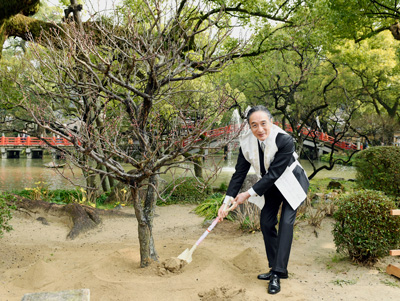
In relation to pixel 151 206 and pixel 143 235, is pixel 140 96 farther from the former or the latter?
pixel 143 235

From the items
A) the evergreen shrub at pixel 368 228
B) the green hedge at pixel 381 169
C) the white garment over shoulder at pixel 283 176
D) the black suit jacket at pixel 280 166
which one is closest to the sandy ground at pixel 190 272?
the evergreen shrub at pixel 368 228

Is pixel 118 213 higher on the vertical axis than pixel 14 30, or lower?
lower

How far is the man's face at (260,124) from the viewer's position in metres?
3.74

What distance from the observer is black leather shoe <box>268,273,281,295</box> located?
3482mm

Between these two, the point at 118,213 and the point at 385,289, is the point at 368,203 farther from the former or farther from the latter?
the point at 118,213

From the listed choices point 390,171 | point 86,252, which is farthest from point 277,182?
point 390,171

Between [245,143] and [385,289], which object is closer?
[385,289]

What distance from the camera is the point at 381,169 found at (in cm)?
707

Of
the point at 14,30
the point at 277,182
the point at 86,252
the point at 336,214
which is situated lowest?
the point at 86,252

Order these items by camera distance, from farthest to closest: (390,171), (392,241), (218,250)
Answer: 1. (390,171)
2. (218,250)
3. (392,241)

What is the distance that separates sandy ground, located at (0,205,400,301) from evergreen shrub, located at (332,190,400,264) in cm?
22

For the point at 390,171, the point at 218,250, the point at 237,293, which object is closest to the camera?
the point at 237,293

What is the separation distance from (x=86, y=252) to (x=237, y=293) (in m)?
2.87

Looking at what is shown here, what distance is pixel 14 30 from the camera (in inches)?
321
